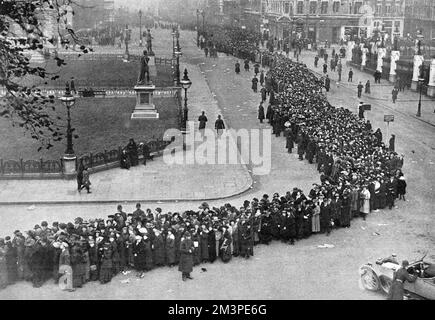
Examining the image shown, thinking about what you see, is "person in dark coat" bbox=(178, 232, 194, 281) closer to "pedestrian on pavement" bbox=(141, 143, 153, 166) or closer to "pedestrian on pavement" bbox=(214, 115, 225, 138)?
"pedestrian on pavement" bbox=(141, 143, 153, 166)

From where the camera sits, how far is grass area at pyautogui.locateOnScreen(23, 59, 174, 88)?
5005 centimetres

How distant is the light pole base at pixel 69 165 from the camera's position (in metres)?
26.4

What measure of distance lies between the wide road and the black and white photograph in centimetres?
6

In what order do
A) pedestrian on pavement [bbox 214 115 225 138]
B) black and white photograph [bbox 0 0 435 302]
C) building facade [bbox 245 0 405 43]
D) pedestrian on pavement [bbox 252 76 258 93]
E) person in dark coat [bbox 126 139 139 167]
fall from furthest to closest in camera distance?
building facade [bbox 245 0 405 43]
pedestrian on pavement [bbox 252 76 258 93]
pedestrian on pavement [bbox 214 115 225 138]
person in dark coat [bbox 126 139 139 167]
black and white photograph [bbox 0 0 435 302]

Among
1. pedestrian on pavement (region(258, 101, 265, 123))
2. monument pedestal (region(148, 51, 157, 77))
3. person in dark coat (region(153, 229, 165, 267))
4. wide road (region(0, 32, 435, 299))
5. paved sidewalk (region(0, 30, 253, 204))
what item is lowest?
wide road (region(0, 32, 435, 299))

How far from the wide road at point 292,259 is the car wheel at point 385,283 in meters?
0.20

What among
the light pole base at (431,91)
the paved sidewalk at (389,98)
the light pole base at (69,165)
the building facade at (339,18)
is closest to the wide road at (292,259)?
the light pole base at (69,165)

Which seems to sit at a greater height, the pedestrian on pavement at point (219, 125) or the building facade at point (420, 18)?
the building facade at point (420, 18)

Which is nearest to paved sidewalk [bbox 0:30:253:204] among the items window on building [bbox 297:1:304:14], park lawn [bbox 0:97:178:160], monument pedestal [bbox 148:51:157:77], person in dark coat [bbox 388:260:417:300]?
park lawn [bbox 0:97:178:160]

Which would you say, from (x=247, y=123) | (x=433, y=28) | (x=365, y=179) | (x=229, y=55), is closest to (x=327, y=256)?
(x=365, y=179)

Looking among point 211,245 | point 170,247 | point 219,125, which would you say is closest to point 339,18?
point 219,125

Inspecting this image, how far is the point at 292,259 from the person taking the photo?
19.1 metres

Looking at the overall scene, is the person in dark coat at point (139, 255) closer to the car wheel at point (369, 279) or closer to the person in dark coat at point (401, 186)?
the car wheel at point (369, 279)
